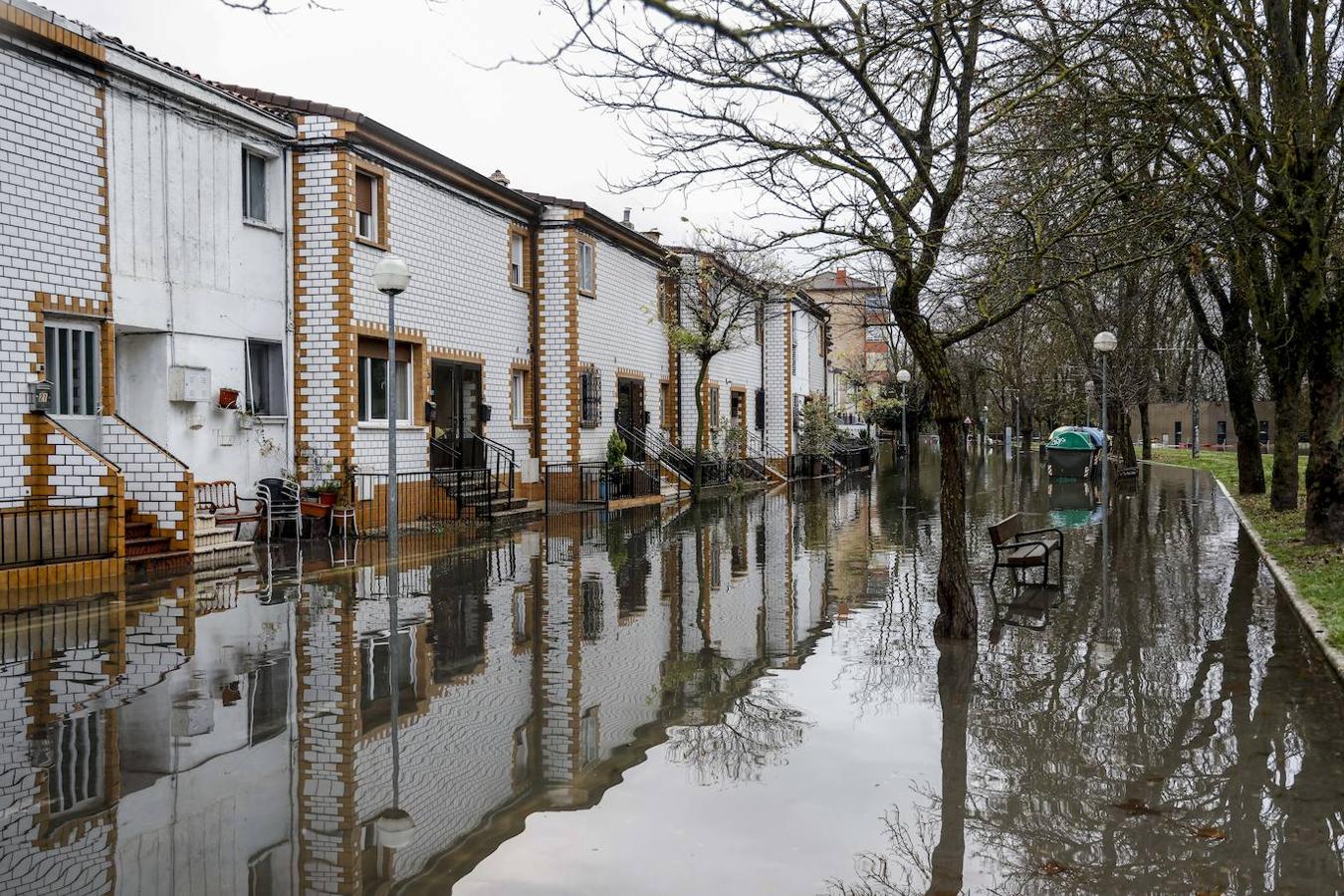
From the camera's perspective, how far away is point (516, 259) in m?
25.2

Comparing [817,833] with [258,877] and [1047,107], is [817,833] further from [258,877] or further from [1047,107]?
[1047,107]

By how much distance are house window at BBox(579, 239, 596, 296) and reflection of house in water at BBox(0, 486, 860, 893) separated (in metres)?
14.1

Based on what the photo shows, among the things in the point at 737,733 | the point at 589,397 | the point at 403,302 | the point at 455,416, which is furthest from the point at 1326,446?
the point at 589,397

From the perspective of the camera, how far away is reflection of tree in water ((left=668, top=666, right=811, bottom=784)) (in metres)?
6.30

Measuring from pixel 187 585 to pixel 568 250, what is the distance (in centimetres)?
1457

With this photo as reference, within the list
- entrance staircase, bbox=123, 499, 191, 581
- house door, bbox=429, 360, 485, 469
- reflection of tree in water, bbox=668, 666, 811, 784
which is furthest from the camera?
house door, bbox=429, 360, 485, 469

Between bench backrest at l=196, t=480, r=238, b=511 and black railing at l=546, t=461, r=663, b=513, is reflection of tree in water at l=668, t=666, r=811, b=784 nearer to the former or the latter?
bench backrest at l=196, t=480, r=238, b=511

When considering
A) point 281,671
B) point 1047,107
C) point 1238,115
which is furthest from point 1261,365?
point 281,671

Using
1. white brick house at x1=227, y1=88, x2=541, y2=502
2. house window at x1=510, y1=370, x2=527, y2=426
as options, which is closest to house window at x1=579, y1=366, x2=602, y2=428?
house window at x1=510, y1=370, x2=527, y2=426

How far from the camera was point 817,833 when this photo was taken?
5.22m

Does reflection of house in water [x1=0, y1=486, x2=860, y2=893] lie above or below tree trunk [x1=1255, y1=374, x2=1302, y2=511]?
below

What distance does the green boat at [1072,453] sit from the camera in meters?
36.7

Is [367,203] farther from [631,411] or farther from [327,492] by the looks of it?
[631,411]

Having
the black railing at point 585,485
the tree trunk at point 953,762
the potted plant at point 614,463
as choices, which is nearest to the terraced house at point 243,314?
the black railing at point 585,485
